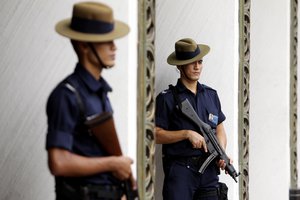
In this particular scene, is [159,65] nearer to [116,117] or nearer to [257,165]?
[116,117]

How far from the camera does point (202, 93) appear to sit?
5895 millimetres

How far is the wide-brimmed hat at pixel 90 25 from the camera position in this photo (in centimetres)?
355

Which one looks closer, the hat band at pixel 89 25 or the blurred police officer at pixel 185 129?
the hat band at pixel 89 25

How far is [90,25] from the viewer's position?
3566 millimetres

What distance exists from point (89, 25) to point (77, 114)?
36cm

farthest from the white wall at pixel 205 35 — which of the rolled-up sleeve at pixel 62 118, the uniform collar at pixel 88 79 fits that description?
the rolled-up sleeve at pixel 62 118

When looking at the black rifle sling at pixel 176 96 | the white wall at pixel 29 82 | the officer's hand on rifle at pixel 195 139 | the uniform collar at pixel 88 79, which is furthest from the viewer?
the black rifle sling at pixel 176 96

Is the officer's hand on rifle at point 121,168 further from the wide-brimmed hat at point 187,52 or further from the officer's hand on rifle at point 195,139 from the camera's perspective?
the wide-brimmed hat at point 187,52

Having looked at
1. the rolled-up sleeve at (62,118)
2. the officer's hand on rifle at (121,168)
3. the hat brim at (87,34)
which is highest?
the hat brim at (87,34)

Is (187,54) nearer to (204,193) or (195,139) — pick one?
(195,139)

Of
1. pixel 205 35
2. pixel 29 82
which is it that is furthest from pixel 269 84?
pixel 29 82

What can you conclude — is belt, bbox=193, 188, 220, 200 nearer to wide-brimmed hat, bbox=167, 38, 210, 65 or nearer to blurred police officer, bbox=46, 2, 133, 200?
wide-brimmed hat, bbox=167, 38, 210, 65

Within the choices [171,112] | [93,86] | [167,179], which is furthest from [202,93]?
[93,86]

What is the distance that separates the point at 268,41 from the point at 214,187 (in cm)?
290
